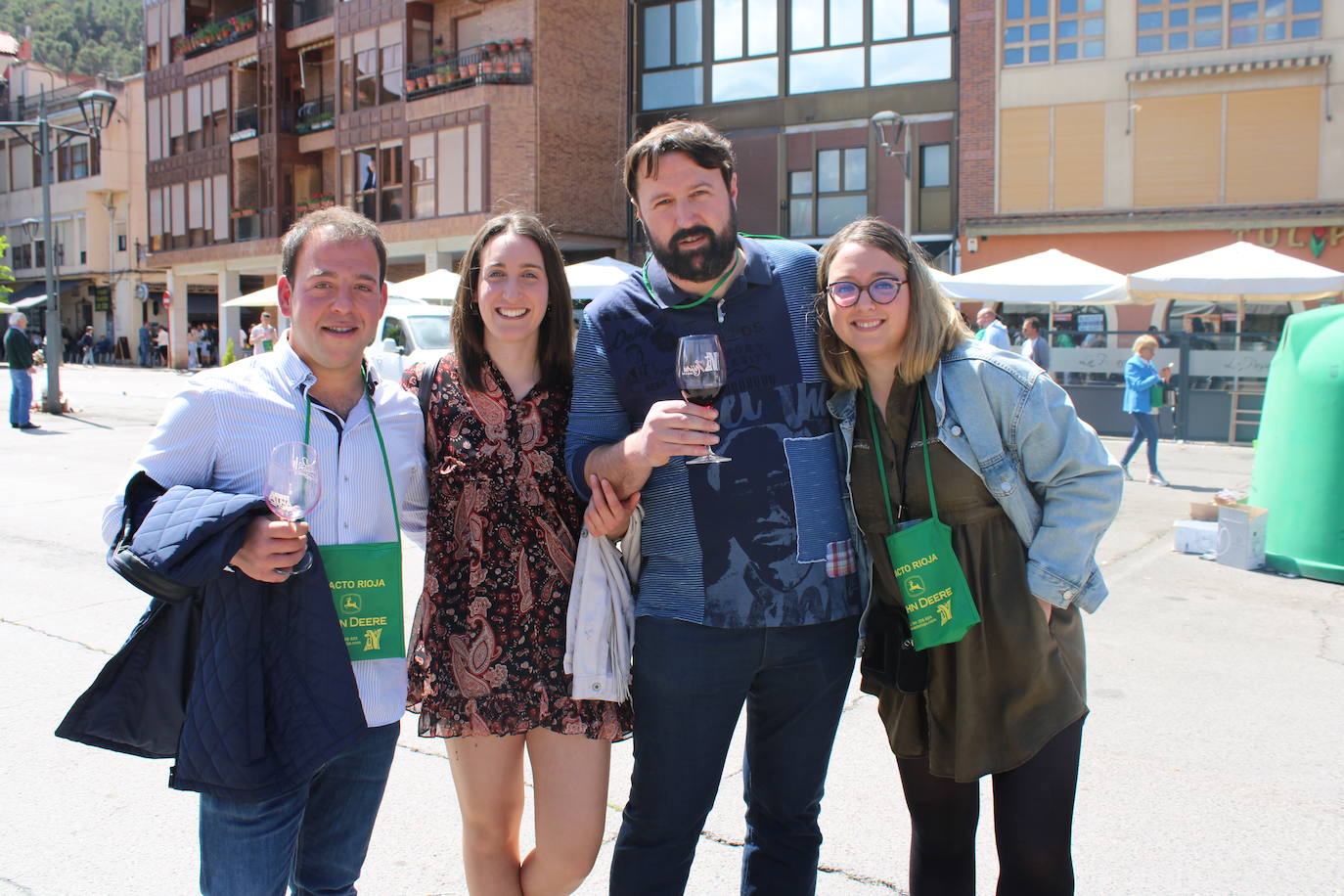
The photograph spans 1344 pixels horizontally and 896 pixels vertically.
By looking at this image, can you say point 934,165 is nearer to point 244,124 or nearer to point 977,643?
point 977,643

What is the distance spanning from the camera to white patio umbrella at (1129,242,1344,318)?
14141 mm

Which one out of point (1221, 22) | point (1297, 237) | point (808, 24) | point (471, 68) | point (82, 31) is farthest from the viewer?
point (82, 31)

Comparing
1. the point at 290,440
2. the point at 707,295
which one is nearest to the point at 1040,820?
the point at 707,295

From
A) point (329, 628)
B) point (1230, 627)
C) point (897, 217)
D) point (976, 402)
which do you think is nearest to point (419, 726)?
point (329, 628)

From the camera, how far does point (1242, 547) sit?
759 centimetres

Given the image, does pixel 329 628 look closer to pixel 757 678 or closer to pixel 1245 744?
pixel 757 678

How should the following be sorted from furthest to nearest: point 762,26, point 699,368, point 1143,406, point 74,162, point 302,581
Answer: point 74,162
point 762,26
point 1143,406
point 699,368
point 302,581

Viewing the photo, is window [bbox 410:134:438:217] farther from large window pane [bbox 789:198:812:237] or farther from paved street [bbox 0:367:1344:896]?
paved street [bbox 0:367:1344:896]

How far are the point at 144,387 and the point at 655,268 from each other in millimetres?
27438

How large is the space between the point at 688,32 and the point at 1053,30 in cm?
948

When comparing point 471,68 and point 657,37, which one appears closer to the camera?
point 471,68

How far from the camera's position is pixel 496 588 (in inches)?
96.8

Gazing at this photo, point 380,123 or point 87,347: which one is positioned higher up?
point 380,123

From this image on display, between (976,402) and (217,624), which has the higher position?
(976,402)
